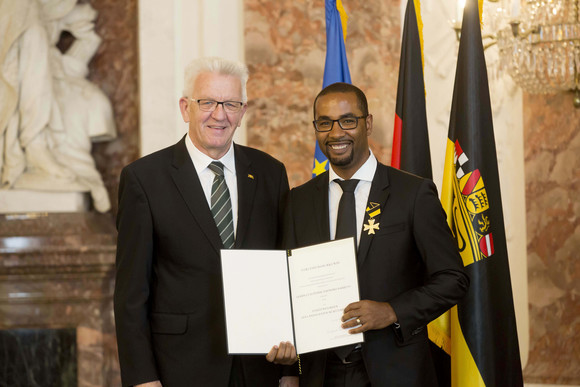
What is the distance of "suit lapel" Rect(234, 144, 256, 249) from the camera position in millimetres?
2756

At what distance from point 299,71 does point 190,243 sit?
2.30 m

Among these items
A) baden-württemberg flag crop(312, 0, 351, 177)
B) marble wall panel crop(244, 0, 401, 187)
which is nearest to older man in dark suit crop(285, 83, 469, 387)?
baden-württemberg flag crop(312, 0, 351, 177)

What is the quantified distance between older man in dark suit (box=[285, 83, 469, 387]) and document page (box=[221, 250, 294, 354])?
183mm

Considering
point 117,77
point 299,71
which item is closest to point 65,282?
point 117,77

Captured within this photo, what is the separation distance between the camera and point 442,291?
2.57 metres

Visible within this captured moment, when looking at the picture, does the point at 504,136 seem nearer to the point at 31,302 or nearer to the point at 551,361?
the point at 551,361

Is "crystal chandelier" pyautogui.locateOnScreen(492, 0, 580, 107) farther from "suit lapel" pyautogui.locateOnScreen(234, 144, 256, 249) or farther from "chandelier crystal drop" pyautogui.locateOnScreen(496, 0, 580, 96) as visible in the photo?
"suit lapel" pyautogui.locateOnScreen(234, 144, 256, 249)

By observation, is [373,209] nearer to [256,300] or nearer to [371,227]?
[371,227]

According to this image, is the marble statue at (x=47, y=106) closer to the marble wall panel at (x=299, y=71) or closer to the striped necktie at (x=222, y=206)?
the marble wall panel at (x=299, y=71)

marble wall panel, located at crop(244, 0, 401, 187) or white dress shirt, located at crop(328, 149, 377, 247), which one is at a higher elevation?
marble wall panel, located at crop(244, 0, 401, 187)

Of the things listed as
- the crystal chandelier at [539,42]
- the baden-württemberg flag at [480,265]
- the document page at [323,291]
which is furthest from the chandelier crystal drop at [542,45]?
the document page at [323,291]

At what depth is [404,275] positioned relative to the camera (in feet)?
8.68

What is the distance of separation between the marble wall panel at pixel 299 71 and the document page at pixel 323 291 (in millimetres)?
2162

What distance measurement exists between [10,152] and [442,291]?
319 centimetres
